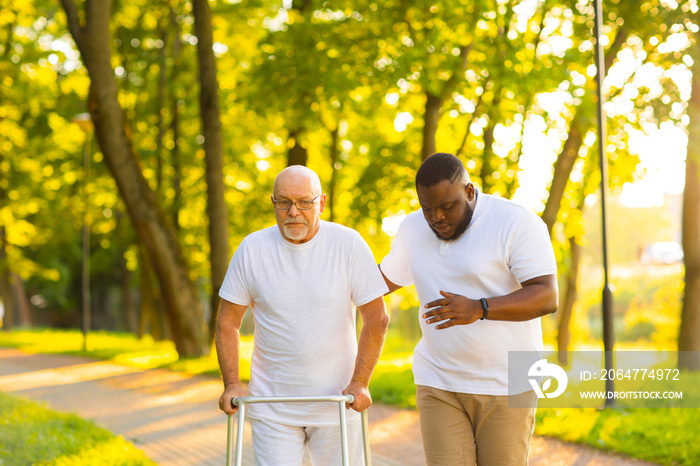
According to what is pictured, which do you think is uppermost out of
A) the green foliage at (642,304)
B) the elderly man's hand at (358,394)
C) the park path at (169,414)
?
the elderly man's hand at (358,394)

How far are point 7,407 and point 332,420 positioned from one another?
22.7ft

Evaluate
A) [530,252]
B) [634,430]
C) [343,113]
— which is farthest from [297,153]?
[530,252]

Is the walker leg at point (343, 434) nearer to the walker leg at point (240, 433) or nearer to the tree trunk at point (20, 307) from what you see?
the walker leg at point (240, 433)

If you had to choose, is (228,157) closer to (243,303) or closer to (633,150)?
(633,150)

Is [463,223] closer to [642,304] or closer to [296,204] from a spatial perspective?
[296,204]

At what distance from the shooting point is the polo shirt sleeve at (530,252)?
3385 mm

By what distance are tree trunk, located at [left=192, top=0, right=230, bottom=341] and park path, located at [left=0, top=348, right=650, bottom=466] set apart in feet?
7.79

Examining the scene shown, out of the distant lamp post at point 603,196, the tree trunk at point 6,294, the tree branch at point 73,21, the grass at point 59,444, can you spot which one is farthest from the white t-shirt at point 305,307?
the tree trunk at point 6,294

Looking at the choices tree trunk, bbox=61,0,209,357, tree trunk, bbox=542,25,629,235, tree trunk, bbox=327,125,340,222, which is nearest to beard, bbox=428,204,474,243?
tree trunk, bbox=542,25,629,235

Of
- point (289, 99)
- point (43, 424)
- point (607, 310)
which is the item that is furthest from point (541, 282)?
point (289, 99)

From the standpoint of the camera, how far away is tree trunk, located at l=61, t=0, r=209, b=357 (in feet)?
47.9

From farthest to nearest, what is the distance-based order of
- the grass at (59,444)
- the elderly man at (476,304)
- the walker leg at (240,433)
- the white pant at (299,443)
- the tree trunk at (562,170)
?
the tree trunk at (562,170), the grass at (59,444), the white pant at (299,443), the walker leg at (240,433), the elderly man at (476,304)

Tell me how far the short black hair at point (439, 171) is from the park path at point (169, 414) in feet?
15.2

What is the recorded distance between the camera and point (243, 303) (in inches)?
150
